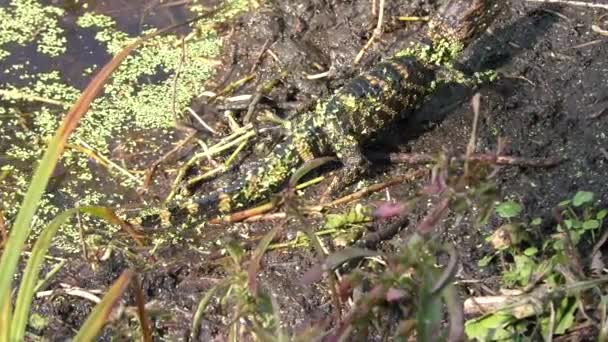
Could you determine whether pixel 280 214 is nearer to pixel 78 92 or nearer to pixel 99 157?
pixel 99 157

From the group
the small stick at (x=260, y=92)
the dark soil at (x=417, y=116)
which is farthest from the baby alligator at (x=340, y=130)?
the small stick at (x=260, y=92)

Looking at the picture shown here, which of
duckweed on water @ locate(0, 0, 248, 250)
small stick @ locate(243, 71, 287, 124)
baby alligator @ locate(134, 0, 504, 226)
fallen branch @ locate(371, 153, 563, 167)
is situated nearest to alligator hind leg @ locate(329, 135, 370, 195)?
baby alligator @ locate(134, 0, 504, 226)

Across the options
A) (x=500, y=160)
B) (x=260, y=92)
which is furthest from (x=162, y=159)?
(x=500, y=160)

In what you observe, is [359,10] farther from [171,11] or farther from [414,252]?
[414,252]

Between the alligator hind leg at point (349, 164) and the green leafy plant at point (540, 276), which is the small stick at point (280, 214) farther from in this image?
the green leafy plant at point (540, 276)

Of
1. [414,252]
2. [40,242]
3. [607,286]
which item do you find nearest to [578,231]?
[607,286]

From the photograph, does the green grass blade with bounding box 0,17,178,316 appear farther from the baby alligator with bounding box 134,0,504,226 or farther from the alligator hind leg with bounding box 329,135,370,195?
the alligator hind leg with bounding box 329,135,370,195
